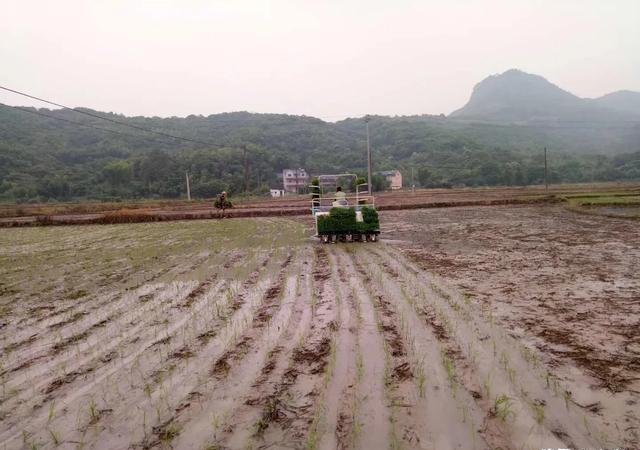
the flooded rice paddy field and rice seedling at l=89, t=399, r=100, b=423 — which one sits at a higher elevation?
rice seedling at l=89, t=399, r=100, b=423

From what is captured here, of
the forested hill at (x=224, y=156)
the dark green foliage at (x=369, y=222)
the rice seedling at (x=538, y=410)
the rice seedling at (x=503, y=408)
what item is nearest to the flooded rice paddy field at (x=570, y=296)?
the rice seedling at (x=538, y=410)

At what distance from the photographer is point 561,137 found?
460 feet

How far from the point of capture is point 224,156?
61.8 m

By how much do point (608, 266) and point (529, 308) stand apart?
3.70m

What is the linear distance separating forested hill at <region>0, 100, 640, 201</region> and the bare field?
38.3m

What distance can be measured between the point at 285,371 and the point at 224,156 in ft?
201

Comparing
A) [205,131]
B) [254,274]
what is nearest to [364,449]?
[254,274]

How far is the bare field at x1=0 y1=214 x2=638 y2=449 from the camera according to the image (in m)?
2.75

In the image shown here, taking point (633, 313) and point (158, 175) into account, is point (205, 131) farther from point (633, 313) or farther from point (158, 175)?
point (633, 313)


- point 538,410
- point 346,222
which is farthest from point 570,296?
point 346,222

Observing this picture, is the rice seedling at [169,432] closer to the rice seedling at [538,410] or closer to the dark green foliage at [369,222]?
the rice seedling at [538,410]

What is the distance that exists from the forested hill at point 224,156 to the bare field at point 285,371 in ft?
126

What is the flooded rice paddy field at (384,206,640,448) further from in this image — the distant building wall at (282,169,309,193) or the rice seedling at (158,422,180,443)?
the distant building wall at (282,169,309,193)

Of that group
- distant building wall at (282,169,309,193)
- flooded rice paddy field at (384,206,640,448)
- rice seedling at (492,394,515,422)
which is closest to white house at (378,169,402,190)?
distant building wall at (282,169,309,193)
